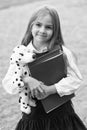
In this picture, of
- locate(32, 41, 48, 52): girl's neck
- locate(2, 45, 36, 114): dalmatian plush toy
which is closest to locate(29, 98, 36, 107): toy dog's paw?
locate(2, 45, 36, 114): dalmatian plush toy

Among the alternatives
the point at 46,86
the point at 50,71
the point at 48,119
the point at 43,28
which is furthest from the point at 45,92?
the point at 43,28

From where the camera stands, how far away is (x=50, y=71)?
118 inches

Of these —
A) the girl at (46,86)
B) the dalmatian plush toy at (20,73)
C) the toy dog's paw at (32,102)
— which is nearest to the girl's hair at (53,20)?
the girl at (46,86)

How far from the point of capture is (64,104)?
3193mm

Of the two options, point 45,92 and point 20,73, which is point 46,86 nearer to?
point 45,92

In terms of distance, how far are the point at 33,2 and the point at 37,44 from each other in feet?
29.4

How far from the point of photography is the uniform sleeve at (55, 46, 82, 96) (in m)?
2.96

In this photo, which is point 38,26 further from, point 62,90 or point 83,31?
point 83,31

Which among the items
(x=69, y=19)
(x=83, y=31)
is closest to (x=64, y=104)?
(x=83, y=31)

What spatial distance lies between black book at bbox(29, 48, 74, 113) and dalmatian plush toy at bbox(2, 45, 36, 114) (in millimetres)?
60

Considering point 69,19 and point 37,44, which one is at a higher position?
point 37,44

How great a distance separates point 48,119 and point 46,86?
34 centimetres

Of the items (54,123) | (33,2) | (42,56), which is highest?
(42,56)

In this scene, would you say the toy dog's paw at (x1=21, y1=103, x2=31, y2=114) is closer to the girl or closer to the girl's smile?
the girl
